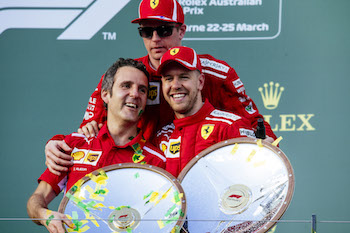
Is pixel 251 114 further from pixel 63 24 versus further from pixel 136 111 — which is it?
pixel 63 24

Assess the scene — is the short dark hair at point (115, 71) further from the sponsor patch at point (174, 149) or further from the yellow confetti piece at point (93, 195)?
the yellow confetti piece at point (93, 195)

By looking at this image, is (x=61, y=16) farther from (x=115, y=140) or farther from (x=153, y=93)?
(x=115, y=140)

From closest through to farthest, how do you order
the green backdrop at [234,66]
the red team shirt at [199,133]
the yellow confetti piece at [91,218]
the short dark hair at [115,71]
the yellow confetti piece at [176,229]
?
the yellow confetti piece at [176,229]
the yellow confetti piece at [91,218]
the red team shirt at [199,133]
the short dark hair at [115,71]
the green backdrop at [234,66]

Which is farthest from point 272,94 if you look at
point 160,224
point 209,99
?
point 160,224

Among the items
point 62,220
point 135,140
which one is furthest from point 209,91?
point 62,220

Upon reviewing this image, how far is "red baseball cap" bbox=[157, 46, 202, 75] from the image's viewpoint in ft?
9.68

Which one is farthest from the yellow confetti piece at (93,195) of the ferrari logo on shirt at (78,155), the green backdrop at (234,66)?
the green backdrop at (234,66)

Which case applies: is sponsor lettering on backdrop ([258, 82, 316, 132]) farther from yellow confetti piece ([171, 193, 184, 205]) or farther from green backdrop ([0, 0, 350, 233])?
yellow confetti piece ([171, 193, 184, 205])

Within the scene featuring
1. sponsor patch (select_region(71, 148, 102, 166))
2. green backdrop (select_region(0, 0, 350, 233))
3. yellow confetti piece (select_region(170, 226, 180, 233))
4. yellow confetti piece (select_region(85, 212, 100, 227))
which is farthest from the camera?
green backdrop (select_region(0, 0, 350, 233))

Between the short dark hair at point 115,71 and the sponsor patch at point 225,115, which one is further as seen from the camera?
the short dark hair at point 115,71

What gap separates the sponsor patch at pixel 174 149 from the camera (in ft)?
9.63

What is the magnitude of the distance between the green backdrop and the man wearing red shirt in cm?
99

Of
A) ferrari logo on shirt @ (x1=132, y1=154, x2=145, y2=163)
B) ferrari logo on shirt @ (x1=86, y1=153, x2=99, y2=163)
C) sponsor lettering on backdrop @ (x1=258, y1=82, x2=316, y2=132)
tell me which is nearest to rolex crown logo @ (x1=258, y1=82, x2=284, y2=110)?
sponsor lettering on backdrop @ (x1=258, y1=82, x2=316, y2=132)

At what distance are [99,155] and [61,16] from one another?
54.6 inches
